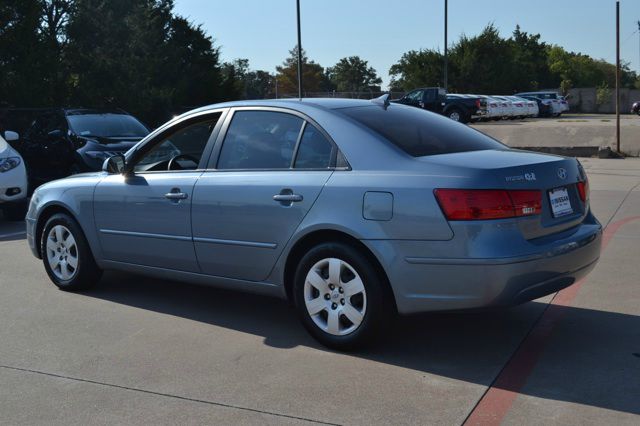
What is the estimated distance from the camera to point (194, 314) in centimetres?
595

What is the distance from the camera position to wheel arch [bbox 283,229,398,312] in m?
4.69

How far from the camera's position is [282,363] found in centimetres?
475

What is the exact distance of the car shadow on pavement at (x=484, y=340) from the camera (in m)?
4.27

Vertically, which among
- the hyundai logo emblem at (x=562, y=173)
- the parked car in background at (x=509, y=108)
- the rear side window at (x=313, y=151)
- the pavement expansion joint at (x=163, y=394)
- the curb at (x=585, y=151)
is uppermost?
the parked car in background at (x=509, y=108)

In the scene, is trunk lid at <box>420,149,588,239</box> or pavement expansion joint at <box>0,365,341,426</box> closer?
pavement expansion joint at <box>0,365,341,426</box>

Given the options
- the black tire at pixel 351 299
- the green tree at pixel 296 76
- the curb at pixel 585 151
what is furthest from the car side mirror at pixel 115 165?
the green tree at pixel 296 76

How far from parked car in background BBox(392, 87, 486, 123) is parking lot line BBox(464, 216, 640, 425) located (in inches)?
1114

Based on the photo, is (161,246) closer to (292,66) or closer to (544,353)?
(544,353)

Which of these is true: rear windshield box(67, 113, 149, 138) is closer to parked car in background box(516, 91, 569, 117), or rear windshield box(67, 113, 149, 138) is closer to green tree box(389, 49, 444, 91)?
parked car in background box(516, 91, 569, 117)

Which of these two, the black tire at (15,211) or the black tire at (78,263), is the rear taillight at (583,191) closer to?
the black tire at (78,263)

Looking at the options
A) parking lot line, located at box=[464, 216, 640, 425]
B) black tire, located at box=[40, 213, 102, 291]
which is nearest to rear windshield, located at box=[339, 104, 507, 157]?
parking lot line, located at box=[464, 216, 640, 425]

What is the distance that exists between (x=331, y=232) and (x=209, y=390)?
4.13ft

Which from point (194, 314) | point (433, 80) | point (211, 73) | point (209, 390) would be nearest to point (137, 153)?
point (194, 314)

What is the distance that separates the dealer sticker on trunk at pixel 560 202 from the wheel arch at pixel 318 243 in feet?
3.74
